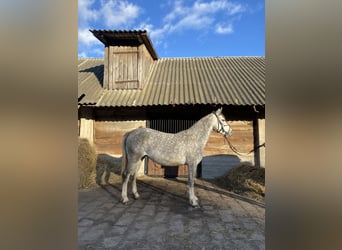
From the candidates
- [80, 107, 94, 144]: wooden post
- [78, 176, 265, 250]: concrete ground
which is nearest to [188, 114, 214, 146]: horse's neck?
[78, 176, 265, 250]: concrete ground

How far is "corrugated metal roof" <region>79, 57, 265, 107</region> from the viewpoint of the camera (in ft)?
24.6

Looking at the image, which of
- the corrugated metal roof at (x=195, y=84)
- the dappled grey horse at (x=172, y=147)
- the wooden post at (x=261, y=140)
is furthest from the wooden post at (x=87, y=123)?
the wooden post at (x=261, y=140)

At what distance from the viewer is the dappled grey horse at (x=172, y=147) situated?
4816mm

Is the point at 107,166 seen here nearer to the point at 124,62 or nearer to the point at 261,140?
the point at 124,62

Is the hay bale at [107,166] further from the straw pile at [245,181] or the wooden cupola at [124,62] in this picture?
the straw pile at [245,181]

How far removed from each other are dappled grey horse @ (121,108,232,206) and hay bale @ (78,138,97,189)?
76.8 inches

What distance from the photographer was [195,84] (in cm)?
869

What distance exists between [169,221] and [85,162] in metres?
3.82

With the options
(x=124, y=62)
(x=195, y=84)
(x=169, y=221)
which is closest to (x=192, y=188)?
(x=169, y=221)

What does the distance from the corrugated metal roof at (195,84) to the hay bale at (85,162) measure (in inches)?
53.3
